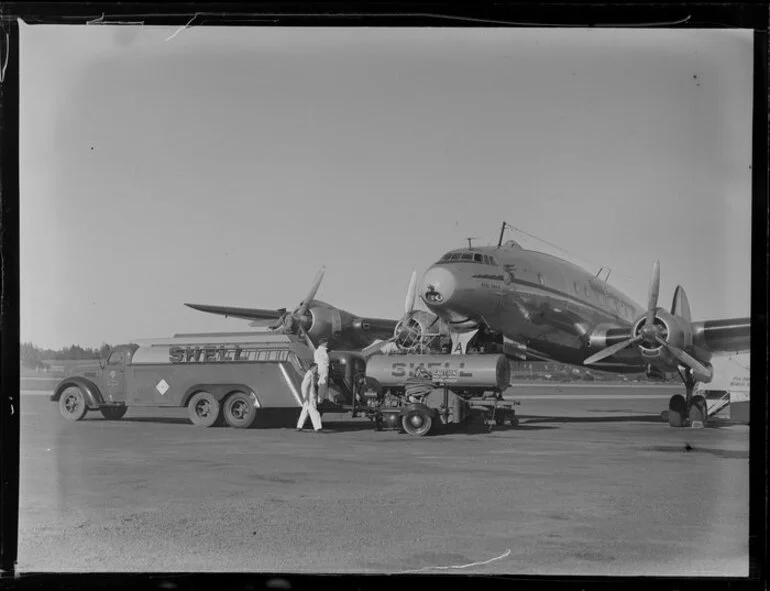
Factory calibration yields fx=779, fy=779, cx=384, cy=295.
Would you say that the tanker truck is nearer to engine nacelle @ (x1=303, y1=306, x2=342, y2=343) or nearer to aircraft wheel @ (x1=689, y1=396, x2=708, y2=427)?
engine nacelle @ (x1=303, y1=306, x2=342, y2=343)

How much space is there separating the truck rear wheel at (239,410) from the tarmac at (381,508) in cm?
282

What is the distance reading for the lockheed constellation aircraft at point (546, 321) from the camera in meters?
21.1

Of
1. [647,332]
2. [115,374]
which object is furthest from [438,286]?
[115,374]

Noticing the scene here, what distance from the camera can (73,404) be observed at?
21172 millimetres

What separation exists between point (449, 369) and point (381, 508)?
29.7ft

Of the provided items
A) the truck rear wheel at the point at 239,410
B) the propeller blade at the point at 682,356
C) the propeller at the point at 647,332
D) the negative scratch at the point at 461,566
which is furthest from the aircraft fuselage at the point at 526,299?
the negative scratch at the point at 461,566

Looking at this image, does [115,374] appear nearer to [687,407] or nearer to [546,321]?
[546,321]

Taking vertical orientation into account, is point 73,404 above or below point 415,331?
below

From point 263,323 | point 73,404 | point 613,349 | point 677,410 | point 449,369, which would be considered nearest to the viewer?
point 449,369

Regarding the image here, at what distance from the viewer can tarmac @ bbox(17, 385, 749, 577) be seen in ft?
28.4

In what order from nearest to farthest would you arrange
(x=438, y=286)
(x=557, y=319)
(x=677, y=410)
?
1. (x=438, y=286)
2. (x=677, y=410)
3. (x=557, y=319)

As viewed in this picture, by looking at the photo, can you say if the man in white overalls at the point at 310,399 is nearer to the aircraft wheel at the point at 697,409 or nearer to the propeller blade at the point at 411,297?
the propeller blade at the point at 411,297

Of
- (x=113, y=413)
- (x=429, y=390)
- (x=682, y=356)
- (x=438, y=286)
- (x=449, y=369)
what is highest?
(x=438, y=286)

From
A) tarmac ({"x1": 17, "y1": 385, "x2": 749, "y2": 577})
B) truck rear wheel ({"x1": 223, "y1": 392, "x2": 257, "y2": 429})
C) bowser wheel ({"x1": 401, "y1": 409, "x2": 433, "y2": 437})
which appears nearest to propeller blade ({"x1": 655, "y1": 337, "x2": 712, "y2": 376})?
tarmac ({"x1": 17, "y1": 385, "x2": 749, "y2": 577})
